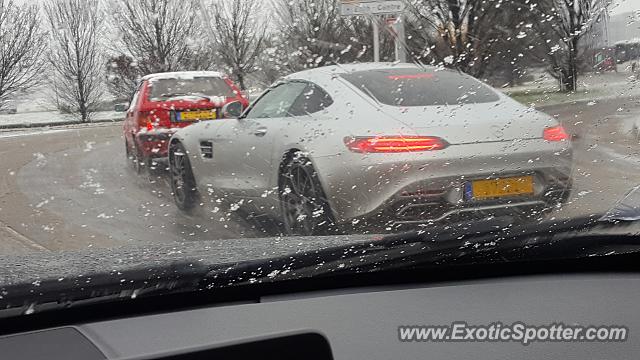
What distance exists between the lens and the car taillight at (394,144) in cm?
279

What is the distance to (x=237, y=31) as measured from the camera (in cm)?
278

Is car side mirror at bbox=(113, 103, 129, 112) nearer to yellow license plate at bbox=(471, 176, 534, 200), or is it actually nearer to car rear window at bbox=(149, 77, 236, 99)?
car rear window at bbox=(149, 77, 236, 99)

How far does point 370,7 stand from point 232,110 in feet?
3.03

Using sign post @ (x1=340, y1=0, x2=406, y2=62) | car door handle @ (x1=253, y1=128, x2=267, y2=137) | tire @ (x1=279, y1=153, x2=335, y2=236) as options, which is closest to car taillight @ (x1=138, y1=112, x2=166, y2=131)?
car door handle @ (x1=253, y1=128, x2=267, y2=137)

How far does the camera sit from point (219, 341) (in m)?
1.92

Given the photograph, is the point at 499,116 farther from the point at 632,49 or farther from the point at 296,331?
the point at 296,331

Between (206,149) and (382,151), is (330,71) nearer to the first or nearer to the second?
(382,151)

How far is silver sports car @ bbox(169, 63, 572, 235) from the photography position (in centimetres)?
263

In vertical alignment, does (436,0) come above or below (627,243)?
above

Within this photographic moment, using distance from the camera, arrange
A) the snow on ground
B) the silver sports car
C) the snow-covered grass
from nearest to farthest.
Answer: the snow-covered grass < the silver sports car < the snow on ground

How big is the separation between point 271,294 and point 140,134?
4.85 ft

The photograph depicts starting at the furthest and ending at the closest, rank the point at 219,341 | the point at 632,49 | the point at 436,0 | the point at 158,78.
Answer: the point at 158,78, the point at 436,0, the point at 632,49, the point at 219,341

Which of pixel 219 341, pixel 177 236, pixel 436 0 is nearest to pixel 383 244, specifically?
pixel 219 341

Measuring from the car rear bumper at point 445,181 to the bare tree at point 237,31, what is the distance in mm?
616
